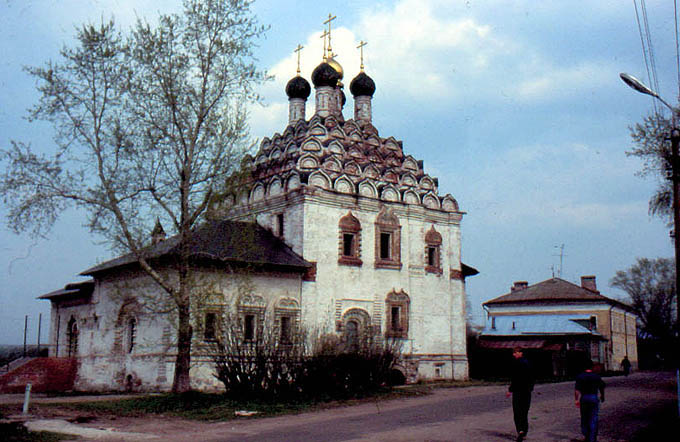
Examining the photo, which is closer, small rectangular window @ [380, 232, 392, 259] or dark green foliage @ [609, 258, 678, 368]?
small rectangular window @ [380, 232, 392, 259]

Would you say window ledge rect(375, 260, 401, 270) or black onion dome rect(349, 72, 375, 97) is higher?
black onion dome rect(349, 72, 375, 97)

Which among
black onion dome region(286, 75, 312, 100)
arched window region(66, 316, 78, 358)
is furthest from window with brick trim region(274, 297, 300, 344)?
black onion dome region(286, 75, 312, 100)

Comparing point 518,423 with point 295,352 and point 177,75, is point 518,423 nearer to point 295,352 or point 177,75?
point 295,352

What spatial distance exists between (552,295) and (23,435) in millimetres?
33612

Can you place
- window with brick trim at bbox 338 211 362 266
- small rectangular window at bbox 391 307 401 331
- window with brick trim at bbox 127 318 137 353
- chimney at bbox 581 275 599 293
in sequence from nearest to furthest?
window with brick trim at bbox 127 318 137 353, window with brick trim at bbox 338 211 362 266, small rectangular window at bbox 391 307 401 331, chimney at bbox 581 275 599 293

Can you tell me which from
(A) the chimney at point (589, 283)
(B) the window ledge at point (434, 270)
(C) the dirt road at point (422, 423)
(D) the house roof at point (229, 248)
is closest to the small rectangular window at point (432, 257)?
(B) the window ledge at point (434, 270)

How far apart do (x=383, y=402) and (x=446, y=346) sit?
8.76 m

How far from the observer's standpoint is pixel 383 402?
1524cm

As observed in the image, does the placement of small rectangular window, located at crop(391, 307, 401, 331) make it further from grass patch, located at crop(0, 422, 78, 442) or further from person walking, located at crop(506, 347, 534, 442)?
grass patch, located at crop(0, 422, 78, 442)

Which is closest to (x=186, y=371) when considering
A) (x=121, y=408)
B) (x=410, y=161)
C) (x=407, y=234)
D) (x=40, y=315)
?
(x=121, y=408)

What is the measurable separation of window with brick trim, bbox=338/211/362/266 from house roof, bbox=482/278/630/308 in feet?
66.3

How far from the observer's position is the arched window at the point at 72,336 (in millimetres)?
23734

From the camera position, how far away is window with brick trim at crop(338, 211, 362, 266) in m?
21.7

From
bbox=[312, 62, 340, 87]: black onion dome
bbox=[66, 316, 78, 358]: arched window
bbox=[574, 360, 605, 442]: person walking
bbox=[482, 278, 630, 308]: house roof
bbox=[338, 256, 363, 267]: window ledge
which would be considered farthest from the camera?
bbox=[482, 278, 630, 308]: house roof
